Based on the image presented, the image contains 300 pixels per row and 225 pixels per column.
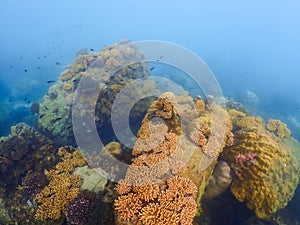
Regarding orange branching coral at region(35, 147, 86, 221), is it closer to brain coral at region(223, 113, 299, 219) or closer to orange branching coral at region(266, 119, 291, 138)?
brain coral at region(223, 113, 299, 219)

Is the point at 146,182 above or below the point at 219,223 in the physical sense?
above

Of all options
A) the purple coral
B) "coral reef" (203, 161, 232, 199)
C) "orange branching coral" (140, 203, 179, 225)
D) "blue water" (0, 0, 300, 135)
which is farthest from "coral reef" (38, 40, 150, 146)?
"blue water" (0, 0, 300, 135)

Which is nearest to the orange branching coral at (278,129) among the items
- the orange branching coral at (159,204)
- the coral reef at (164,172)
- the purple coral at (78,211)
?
the coral reef at (164,172)

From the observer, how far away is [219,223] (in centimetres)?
774

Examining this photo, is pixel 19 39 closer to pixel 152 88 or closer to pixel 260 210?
pixel 152 88

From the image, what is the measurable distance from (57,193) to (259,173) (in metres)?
5.68

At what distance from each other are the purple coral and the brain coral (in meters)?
4.09

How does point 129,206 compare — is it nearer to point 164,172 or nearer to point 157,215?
point 157,215

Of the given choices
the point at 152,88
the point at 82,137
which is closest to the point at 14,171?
the point at 82,137

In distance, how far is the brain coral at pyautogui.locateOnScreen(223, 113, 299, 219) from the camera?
23.5ft

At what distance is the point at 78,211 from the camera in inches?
266

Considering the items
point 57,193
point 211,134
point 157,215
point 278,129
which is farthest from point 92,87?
point 157,215

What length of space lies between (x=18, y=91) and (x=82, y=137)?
77.3 feet

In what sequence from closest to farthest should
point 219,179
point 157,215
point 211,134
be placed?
point 157,215, point 211,134, point 219,179
